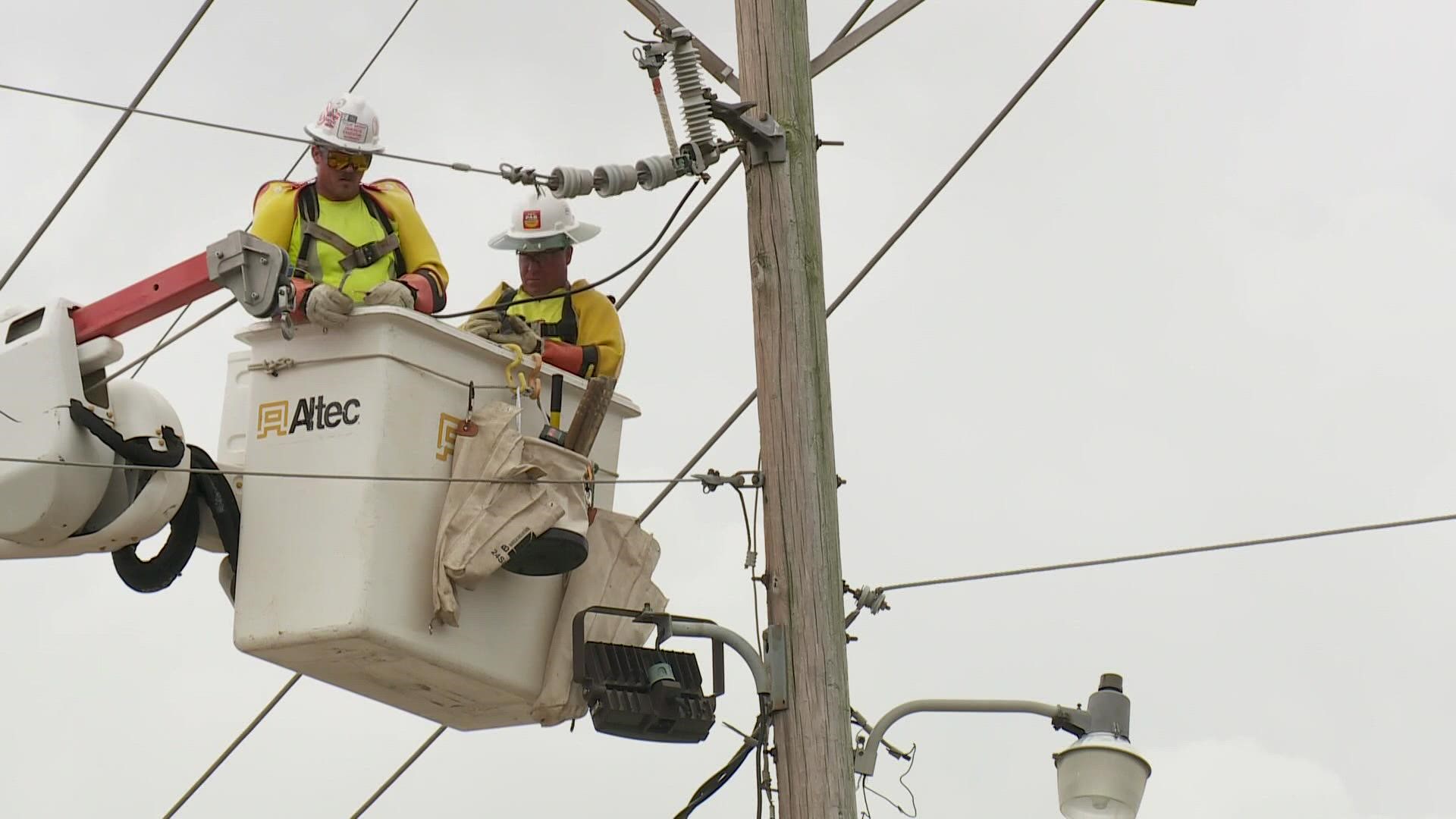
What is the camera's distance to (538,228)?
10914mm

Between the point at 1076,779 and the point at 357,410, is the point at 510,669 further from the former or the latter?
the point at 1076,779

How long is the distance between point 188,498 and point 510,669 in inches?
46.4

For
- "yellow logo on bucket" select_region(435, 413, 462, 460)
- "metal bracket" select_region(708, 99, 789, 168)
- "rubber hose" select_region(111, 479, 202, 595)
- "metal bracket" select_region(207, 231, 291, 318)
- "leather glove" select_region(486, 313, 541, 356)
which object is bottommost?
"rubber hose" select_region(111, 479, 202, 595)

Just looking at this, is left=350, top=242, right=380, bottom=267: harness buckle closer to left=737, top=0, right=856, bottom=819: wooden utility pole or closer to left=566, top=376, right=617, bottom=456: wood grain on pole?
left=566, top=376, right=617, bottom=456: wood grain on pole

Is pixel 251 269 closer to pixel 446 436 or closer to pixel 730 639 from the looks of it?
pixel 446 436

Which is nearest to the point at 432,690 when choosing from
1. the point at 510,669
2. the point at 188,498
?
the point at 510,669

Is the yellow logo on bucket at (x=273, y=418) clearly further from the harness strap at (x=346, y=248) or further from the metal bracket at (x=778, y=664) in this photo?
the metal bracket at (x=778, y=664)

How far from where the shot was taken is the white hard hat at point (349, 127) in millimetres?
10258

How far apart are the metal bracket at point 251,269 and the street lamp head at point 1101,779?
288cm

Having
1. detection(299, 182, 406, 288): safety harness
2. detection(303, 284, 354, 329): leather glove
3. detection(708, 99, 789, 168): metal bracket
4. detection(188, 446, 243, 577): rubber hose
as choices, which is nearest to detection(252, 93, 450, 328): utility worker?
detection(299, 182, 406, 288): safety harness

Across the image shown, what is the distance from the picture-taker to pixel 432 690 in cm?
995

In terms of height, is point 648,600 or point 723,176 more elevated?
point 723,176

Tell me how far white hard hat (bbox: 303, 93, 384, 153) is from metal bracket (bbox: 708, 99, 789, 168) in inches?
48.0

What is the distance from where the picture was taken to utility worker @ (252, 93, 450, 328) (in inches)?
396
